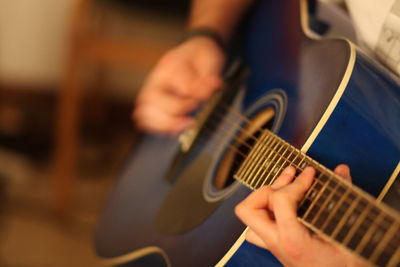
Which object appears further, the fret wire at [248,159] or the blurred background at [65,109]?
the blurred background at [65,109]

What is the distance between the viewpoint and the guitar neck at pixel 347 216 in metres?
0.47

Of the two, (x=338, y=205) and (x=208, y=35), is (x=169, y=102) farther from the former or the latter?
(x=338, y=205)

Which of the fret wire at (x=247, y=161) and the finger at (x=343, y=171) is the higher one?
the finger at (x=343, y=171)

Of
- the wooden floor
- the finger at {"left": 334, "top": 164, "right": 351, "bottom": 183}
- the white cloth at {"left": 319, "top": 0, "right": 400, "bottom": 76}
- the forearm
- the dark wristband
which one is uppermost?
the white cloth at {"left": 319, "top": 0, "right": 400, "bottom": 76}

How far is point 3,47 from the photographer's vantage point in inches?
78.0

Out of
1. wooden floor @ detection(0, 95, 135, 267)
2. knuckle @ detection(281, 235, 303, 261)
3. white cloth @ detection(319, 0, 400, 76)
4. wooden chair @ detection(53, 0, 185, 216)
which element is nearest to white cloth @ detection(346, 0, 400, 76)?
white cloth @ detection(319, 0, 400, 76)

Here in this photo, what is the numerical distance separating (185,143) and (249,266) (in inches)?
14.2

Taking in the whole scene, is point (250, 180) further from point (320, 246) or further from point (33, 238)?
point (33, 238)

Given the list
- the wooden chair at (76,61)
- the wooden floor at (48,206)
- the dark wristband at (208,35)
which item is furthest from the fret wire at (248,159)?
the wooden floor at (48,206)

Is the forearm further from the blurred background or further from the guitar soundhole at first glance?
the blurred background

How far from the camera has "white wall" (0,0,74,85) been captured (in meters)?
1.92

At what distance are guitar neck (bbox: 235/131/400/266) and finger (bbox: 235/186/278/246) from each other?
1.7 inches

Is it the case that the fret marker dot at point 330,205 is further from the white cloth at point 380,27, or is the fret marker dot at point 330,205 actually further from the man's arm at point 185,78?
the man's arm at point 185,78

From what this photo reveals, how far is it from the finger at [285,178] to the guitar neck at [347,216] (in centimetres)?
2
